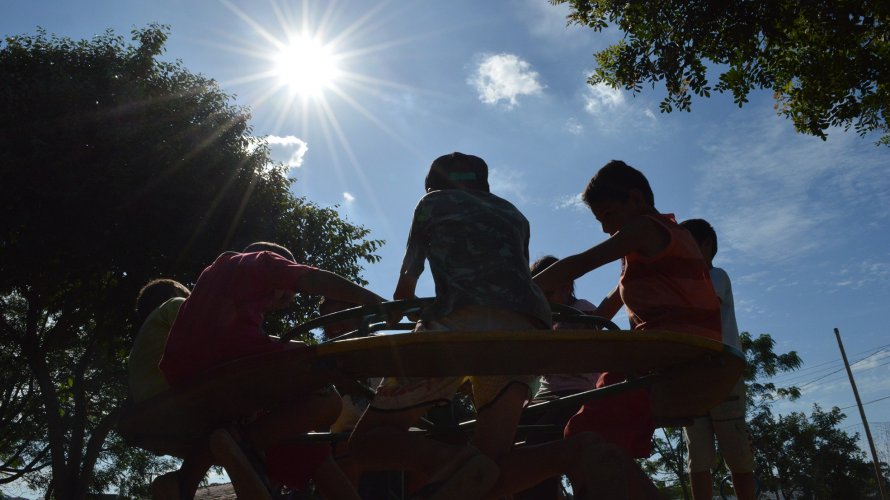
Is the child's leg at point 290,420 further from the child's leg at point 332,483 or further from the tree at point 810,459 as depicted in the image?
the tree at point 810,459

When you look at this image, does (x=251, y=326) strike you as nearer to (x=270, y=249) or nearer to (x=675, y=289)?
(x=270, y=249)

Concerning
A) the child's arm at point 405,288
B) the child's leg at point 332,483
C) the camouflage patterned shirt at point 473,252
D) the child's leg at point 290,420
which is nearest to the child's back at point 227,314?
the child's leg at point 290,420

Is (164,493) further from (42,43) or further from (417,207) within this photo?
(42,43)

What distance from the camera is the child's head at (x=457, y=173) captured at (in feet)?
8.11

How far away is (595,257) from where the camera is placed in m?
2.21

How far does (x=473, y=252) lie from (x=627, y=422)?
863 millimetres

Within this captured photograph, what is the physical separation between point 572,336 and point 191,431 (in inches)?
54.2

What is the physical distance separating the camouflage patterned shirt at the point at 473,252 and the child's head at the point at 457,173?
0.32ft

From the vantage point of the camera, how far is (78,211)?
1191cm

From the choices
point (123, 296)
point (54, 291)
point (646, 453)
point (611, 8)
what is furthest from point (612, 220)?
point (54, 291)

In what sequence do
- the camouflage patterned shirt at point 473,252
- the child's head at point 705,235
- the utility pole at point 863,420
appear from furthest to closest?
the utility pole at point 863,420
the child's head at point 705,235
the camouflage patterned shirt at point 473,252

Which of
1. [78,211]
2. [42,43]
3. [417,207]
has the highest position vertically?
[42,43]

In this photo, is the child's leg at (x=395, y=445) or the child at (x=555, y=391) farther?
the child at (x=555, y=391)

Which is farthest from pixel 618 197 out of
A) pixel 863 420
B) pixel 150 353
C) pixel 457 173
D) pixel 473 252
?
pixel 863 420
